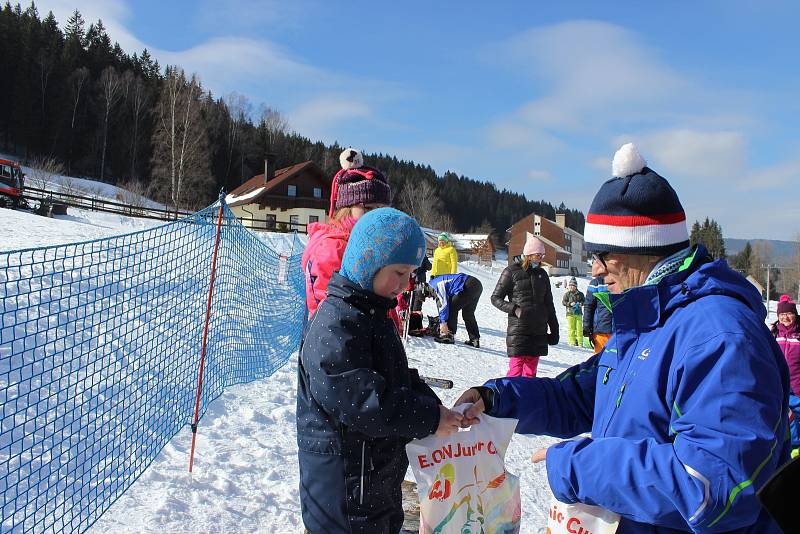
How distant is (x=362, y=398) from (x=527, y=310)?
17.7ft

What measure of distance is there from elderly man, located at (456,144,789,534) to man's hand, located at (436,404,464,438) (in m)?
0.42

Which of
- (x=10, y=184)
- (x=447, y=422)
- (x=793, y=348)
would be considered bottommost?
(x=793, y=348)

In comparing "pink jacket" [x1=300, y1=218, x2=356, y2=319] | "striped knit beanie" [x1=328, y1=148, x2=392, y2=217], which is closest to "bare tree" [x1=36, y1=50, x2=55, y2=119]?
"striped knit beanie" [x1=328, y1=148, x2=392, y2=217]

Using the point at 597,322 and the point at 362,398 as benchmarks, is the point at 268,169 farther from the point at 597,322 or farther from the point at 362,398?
the point at 362,398

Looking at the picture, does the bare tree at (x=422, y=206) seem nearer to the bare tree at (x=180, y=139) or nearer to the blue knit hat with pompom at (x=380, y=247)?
the bare tree at (x=180, y=139)

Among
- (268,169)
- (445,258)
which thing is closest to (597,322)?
(445,258)

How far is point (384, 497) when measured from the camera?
2.14 m

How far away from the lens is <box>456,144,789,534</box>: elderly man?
1223mm

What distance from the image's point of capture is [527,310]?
7.00 m

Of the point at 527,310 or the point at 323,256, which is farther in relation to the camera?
the point at 527,310

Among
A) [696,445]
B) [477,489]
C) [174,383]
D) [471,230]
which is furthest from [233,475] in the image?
[471,230]

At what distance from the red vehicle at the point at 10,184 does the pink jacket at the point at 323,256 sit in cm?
2716

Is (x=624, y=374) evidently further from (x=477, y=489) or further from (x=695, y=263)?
(x=477, y=489)

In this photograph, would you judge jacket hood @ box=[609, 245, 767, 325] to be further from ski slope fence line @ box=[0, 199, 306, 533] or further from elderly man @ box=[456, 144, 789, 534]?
ski slope fence line @ box=[0, 199, 306, 533]
